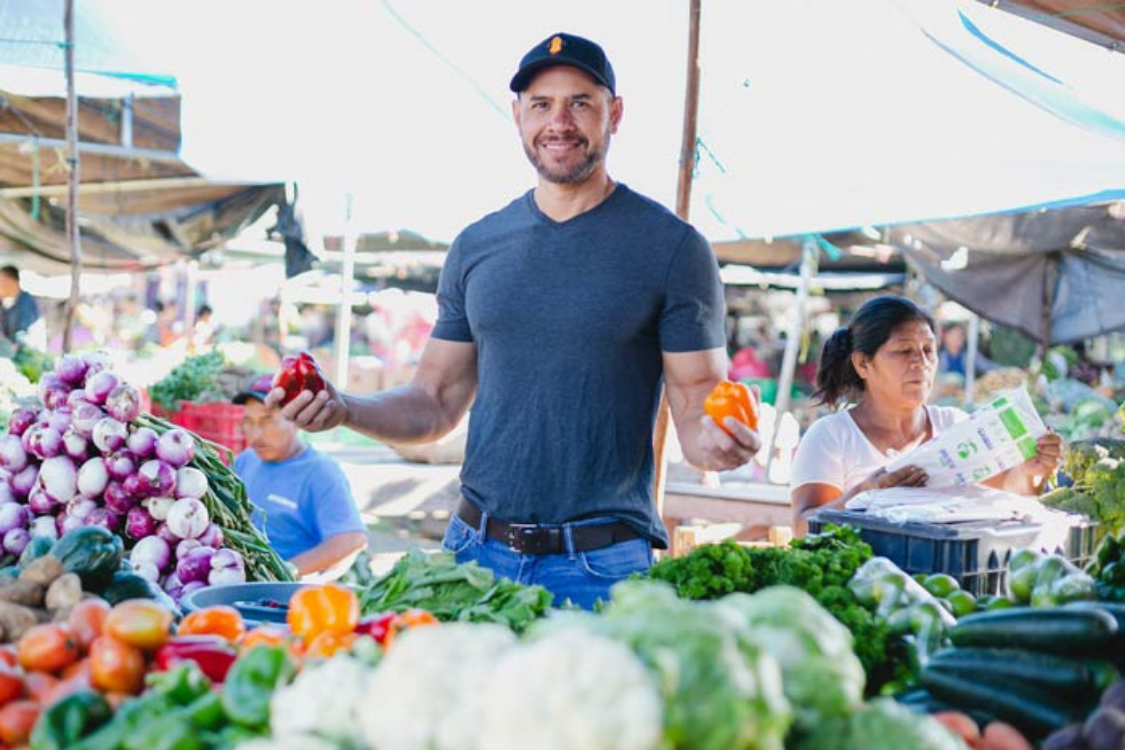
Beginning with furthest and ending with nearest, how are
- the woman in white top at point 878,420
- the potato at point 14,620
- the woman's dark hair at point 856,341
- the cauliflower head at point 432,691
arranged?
the woman's dark hair at point 856,341
the woman in white top at point 878,420
the potato at point 14,620
the cauliflower head at point 432,691

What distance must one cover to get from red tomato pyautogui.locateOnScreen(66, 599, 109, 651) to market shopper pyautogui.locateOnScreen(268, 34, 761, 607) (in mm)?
1181

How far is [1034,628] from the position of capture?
7.64ft

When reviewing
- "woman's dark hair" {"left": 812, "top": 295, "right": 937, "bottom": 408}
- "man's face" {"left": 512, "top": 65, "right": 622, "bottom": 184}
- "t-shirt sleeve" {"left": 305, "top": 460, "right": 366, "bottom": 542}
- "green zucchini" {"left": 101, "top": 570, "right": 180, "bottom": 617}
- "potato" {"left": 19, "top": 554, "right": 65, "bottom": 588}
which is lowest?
"t-shirt sleeve" {"left": 305, "top": 460, "right": 366, "bottom": 542}

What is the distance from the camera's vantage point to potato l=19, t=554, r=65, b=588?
265 centimetres

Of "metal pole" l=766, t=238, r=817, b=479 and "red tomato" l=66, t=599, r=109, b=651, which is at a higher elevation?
"metal pole" l=766, t=238, r=817, b=479

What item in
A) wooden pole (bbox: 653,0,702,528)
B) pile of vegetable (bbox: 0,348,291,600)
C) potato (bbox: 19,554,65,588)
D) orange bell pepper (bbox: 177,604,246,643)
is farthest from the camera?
wooden pole (bbox: 653,0,702,528)

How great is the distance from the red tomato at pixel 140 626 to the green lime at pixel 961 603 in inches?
70.1

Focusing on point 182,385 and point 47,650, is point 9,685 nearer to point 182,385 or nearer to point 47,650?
point 47,650

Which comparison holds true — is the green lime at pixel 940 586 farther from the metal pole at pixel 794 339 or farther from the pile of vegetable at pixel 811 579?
the metal pole at pixel 794 339

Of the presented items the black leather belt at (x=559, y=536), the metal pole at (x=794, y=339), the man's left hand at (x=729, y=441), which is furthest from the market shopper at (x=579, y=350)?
the metal pole at (x=794, y=339)

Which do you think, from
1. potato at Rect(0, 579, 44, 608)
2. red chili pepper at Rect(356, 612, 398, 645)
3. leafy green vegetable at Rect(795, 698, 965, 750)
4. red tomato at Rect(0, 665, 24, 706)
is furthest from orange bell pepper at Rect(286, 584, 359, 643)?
leafy green vegetable at Rect(795, 698, 965, 750)

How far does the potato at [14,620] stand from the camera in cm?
244

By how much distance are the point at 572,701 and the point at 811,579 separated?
1.50 meters

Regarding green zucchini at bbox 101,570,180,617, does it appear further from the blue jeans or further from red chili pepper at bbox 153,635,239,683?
the blue jeans
